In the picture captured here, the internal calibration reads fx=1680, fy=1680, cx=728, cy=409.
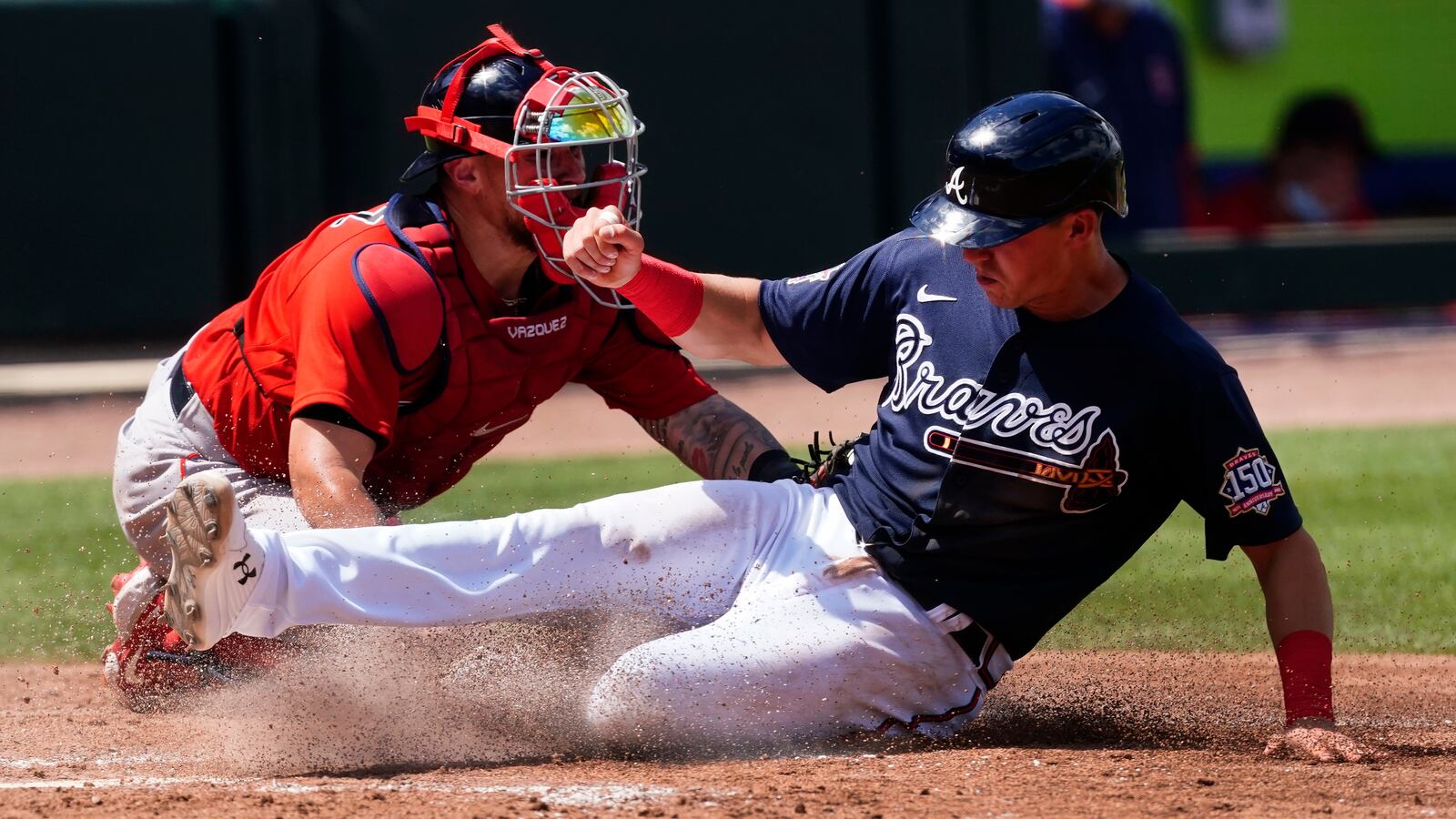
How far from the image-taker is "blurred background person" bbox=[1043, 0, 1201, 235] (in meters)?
13.7

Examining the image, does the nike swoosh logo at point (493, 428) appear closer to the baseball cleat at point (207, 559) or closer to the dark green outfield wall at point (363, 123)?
the baseball cleat at point (207, 559)

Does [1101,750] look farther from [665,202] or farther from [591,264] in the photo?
[665,202]

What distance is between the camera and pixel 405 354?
4.07 metres

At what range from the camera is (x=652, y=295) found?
3900 mm

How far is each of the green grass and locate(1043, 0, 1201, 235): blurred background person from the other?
5150 mm

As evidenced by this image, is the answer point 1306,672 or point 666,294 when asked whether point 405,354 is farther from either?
point 1306,672

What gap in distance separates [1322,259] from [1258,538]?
33.9 ft

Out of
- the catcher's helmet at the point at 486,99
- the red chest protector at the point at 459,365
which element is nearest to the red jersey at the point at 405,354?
the red chest protector at the point at 459,365

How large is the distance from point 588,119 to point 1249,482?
1.92m

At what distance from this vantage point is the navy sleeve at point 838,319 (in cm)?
396

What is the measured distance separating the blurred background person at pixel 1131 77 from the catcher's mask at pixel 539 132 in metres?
9.66

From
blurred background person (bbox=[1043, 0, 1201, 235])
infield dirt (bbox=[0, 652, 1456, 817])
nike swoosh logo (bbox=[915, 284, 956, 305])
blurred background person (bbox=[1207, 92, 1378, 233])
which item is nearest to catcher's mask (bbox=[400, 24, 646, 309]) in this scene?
nike swoosh logo (bbox=[915, 284, 956, 305])

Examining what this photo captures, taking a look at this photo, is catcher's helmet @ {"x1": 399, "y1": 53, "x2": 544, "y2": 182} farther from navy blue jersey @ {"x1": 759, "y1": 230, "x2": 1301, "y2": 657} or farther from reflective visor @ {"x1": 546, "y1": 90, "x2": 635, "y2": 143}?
navy blue jersey @ {"x1": 759, "y1": 230, "x2": 1301, "y2": 657}

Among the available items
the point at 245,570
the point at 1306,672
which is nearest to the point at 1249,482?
the point at 1306,672
